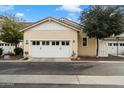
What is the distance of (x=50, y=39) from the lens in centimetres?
2867

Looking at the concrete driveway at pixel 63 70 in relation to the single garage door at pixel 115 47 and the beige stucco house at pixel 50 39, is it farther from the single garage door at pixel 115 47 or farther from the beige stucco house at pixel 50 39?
the single garage door at pixel 115 47

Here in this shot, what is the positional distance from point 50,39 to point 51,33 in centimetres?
68

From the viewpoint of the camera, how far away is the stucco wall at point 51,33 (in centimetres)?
2864

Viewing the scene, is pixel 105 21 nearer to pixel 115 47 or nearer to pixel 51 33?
pixel 51 33

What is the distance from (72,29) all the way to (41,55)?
14.7ft

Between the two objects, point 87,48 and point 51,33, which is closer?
point 51,33


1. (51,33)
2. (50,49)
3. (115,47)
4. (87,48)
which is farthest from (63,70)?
(115,47)

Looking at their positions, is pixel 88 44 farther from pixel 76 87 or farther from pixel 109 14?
pixel 76 87

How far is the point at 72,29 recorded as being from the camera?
28.6m

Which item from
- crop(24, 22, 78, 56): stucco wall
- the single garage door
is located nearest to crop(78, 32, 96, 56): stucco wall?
crop(24, 22, 78, 56): stucco wall

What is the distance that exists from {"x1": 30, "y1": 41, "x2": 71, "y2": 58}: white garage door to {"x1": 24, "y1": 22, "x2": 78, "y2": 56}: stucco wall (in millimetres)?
553

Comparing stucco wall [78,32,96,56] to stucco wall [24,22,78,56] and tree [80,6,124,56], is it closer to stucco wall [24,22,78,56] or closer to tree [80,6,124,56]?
stucco wall [24,22,78,56]

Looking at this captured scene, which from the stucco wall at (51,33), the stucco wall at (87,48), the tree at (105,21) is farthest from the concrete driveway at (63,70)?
the stucco wall at (87,48)

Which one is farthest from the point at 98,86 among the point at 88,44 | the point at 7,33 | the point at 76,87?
the point at 7,33
